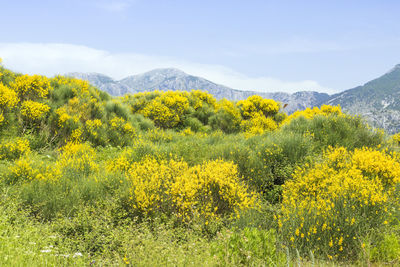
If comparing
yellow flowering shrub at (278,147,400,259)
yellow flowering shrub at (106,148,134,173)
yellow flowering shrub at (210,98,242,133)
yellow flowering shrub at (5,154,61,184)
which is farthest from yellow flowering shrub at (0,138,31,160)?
yellow flowering shrub at (210,98,242,133)

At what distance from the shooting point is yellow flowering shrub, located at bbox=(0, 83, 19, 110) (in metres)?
9.75

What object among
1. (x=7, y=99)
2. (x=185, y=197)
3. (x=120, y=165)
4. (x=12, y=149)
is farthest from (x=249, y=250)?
(x=7, y=99)

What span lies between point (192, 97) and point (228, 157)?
40.6ft

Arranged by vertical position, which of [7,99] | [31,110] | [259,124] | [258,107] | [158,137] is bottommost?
[158,137]

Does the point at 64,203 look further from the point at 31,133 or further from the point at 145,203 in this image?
the point at 31,133

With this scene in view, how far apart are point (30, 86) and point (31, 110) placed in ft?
5.34

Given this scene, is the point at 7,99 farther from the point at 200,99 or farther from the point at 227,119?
the point at 200,99

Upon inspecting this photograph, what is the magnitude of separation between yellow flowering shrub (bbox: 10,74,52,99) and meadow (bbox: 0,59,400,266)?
0.07 meters

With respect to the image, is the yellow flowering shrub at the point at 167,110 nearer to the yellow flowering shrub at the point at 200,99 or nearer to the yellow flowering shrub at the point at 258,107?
the yellow flowering shrub at the point at 200,99

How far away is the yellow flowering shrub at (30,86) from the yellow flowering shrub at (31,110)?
2.89 feet

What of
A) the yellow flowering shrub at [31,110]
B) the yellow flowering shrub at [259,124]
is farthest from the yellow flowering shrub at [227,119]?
the yellow flowering shrub at [31,110]

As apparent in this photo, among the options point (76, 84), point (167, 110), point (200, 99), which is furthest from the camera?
point (200, 99)

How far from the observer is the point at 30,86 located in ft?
37.0

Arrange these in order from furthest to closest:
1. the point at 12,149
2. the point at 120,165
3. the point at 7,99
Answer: the point at 7,99, the point at 12,149, the point at 120,165
